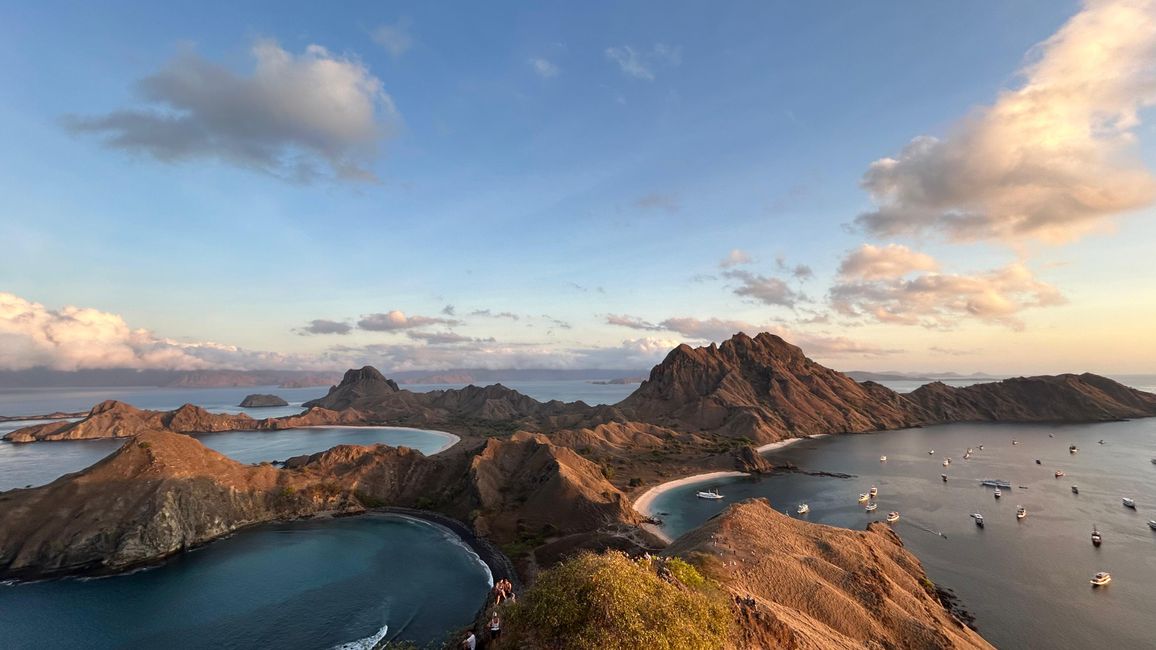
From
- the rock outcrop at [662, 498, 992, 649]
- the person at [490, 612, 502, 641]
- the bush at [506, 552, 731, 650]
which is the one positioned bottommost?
the rock outcrop at [662, 498, 992, 649]

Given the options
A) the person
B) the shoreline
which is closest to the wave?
the person

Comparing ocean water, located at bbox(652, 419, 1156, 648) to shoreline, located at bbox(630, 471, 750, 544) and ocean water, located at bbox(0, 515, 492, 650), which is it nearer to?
shoreline, located at bbox(630, 471, 750, 544)

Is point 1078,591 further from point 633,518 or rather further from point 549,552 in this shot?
point 549,552

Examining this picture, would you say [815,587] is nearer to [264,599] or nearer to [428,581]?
[428,581]

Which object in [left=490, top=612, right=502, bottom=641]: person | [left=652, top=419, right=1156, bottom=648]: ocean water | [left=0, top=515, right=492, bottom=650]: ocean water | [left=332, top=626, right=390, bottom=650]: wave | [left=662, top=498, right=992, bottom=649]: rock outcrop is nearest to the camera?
[left=490, top=612, right=502, bottom=641]: person

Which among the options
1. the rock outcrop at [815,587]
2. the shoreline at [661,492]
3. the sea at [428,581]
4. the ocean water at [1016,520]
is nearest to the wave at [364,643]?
the sea at [428,581]

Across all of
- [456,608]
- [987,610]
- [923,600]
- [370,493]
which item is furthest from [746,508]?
[370,493]
